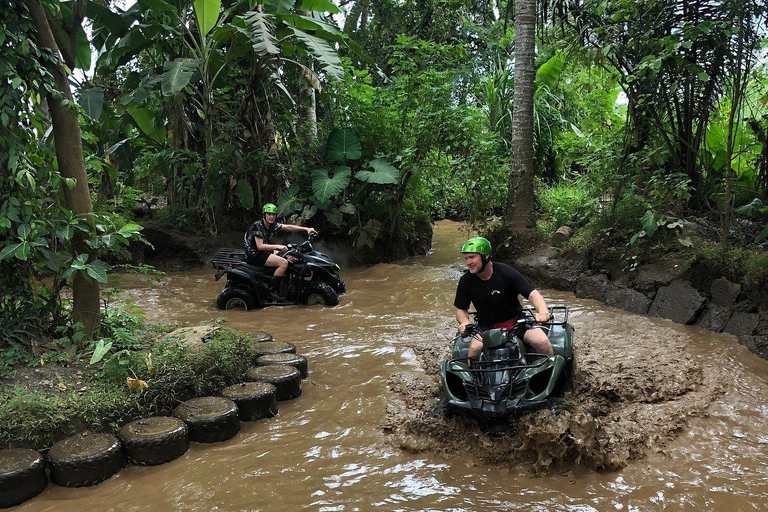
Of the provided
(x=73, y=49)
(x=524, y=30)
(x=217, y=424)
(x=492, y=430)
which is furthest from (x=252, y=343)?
(x=524, y=30)

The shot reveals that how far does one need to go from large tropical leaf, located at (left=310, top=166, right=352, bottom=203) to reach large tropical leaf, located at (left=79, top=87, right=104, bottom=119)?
475 centimetres

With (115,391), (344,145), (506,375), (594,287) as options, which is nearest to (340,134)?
(344,145)

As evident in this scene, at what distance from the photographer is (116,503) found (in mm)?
3561

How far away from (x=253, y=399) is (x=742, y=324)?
5632 millimetres

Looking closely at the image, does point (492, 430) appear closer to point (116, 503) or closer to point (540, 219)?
point (116, 503)

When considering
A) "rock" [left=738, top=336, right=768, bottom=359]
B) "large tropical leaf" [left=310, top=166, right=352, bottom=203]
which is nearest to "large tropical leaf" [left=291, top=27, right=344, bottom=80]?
"large tropical leaf" [left=310, top=166, right=352, bottom=203]

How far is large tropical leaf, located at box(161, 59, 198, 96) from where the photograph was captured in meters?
10.0

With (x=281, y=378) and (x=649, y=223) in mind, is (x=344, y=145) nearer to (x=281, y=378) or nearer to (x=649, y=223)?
(x=649, y=223)

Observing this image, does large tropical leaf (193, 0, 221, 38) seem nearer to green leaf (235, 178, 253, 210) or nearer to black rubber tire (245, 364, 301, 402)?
green leaf (235, 178, 253, 210)

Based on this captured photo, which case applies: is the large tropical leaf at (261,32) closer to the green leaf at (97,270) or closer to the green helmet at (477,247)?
the green leaf at (97,270)

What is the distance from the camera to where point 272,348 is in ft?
19.9

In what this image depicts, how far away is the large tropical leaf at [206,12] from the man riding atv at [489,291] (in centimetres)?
815

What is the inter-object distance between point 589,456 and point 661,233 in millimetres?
5723

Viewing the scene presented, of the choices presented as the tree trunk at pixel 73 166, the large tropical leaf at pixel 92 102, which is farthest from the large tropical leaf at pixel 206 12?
the tree trunk at pixel 73 166
